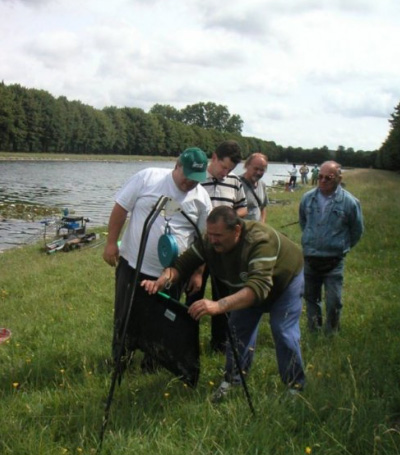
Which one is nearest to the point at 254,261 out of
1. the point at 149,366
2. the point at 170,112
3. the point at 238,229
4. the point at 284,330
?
the point at 238,229

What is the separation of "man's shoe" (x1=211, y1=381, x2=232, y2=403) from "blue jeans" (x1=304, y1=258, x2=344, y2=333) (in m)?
1.80

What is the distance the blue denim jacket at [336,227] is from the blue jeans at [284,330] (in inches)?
60.2

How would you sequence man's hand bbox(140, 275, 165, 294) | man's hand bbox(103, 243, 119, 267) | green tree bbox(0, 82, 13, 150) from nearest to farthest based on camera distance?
1. man's hand bbox(140, 275, 165, 294)
2. man's hand bbox(103, 243, 119, 267)
3. green tree bbox(0, 82, 13, 150)

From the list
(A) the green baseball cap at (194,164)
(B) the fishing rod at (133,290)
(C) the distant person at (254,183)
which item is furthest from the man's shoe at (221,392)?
(C) the distant person at (254,183)

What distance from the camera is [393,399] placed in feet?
11.9

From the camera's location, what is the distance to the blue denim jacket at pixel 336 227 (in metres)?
5.18

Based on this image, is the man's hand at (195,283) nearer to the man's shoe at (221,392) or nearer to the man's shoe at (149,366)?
the man's shoe at (149,366)

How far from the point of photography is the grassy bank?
300cm

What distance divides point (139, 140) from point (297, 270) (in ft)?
363

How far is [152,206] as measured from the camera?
3922 mm

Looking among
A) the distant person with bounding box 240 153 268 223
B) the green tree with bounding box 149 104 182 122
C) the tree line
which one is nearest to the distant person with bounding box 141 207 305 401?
the distant person with bounding box 240 153 268 223

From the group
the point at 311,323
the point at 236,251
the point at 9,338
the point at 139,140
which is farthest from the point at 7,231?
the point at 139,140

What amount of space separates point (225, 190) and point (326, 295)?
1.53m

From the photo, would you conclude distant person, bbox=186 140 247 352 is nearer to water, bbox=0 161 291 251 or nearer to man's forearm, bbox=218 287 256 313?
man's forearm, bbox=218 287 256 313
